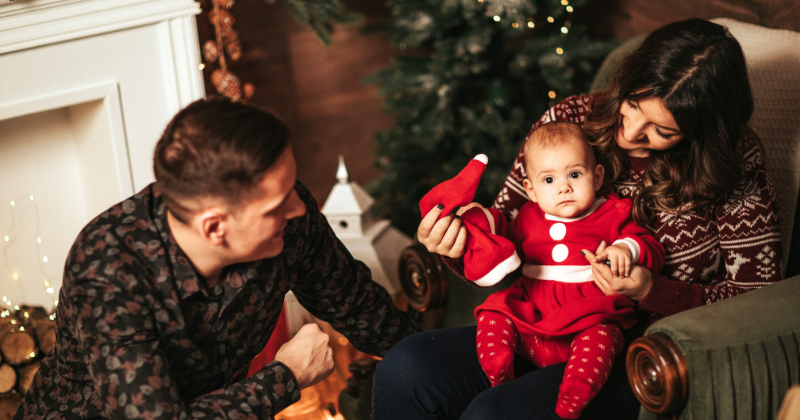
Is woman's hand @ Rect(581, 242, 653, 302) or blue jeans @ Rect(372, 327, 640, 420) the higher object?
woman's hand @ Rect(581, 242, 653, 302)

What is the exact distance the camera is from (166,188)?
3.22ft

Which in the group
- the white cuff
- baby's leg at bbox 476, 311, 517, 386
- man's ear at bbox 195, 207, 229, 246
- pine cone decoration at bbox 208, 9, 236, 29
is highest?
pine cone decoration at bbox 208, 9, 236, 29

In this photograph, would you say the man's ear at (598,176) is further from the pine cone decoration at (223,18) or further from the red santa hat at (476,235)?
the pine cone decoration at (223,18)

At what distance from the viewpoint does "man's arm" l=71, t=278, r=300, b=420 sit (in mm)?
966

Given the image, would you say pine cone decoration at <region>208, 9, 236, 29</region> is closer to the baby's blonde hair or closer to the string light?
the string light

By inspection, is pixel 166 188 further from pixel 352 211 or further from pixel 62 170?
pixel 62 170

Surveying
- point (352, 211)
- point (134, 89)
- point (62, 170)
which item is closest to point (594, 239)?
point (352, 211)

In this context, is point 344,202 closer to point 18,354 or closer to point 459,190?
point 459,190

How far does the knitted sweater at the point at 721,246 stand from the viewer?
1.21 metres

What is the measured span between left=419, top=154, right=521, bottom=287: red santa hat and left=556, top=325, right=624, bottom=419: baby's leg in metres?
0.21

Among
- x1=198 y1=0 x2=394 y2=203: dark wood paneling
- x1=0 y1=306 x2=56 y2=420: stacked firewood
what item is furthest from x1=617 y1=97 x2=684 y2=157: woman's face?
x1=198 y1=0 x2=394 y2=203: dark wood paneling

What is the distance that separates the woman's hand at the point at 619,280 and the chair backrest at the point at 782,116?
46cm

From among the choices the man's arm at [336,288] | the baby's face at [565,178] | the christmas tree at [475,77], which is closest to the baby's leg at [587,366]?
the baby's face at [565,178]

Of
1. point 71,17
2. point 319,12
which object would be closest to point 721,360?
point 319,12
